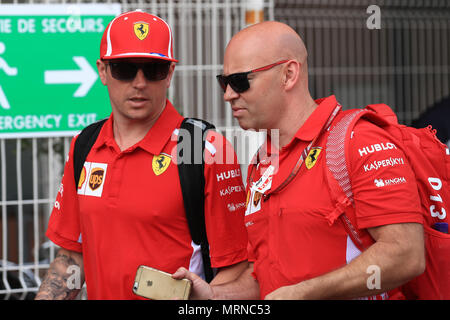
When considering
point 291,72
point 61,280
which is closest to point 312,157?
Result: point 291,72

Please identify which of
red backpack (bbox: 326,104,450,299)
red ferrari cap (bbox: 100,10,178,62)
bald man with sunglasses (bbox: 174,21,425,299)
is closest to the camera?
bald man with sunglasses (bbox: 174,21,425,299)

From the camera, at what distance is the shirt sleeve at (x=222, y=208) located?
2695 mm

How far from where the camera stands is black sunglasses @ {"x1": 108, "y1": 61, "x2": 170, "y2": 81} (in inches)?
113

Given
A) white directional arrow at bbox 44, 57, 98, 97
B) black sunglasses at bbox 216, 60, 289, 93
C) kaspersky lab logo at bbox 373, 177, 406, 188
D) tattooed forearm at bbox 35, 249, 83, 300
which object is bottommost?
tattooed forearm at bbox 35, 249, 83, 300

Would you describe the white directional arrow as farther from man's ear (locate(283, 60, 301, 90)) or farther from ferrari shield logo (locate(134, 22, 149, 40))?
man's ear (locate(283, 60, 301, 90))

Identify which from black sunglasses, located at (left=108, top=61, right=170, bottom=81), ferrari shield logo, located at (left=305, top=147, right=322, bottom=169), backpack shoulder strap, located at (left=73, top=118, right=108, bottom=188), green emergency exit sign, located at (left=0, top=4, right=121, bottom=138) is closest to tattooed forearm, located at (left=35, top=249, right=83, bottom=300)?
backpack shoulder strap, located at (left=73, top=118, right=108, bottom=188)

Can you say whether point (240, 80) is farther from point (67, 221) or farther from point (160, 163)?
point (67, 221)

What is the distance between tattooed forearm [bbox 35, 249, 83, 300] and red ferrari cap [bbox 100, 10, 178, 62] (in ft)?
3.40

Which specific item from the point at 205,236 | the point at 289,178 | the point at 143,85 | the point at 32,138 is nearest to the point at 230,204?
the point at 205,236

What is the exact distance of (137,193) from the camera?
2.73 m

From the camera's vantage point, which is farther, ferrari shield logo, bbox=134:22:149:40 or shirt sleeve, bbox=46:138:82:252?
shirt sleeve, bbox=46:138:82:252

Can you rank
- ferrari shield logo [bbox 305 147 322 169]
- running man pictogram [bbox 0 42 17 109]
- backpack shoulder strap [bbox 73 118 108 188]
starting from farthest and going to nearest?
running man pictogram [bbox 0 42 17 109], backpack shoulder strap [bbox 73 118 108 188], ferrari shield logo [bbox 305 147 322 169]

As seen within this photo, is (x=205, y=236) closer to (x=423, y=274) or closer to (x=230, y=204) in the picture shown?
(x=230, y=204)

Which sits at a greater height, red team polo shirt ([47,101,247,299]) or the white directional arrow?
the white directional arrow
